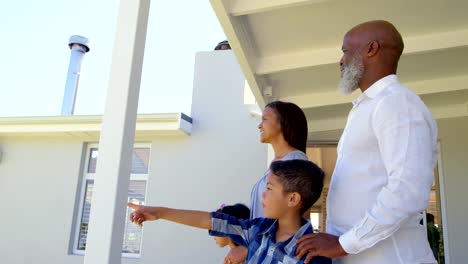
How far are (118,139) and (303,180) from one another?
66cm

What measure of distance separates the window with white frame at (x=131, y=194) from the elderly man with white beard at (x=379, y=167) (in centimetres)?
512

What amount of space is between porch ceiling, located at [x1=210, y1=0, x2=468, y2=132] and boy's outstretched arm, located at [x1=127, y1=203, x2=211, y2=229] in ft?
4.46

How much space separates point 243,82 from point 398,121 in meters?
5.14

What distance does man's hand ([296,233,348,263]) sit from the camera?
1.12 m

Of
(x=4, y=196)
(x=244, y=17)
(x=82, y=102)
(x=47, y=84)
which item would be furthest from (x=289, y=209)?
(x=47, y=84)

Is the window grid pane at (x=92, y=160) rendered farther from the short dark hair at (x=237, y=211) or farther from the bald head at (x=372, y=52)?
the bald head at (x=372, y=52)

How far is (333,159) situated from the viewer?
23.2 ft

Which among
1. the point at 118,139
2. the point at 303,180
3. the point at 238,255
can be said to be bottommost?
the point at 238,255

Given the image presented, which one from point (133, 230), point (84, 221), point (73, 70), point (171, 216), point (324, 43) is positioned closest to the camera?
point (171, 216)

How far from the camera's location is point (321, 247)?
3.72 feet

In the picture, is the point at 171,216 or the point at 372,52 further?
the point at 171,216

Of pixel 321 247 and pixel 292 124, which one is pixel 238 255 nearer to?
pixel 321 247

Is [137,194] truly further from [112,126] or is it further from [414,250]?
[414,250]

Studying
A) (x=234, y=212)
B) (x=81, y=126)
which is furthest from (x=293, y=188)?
(x=81, y=126)
